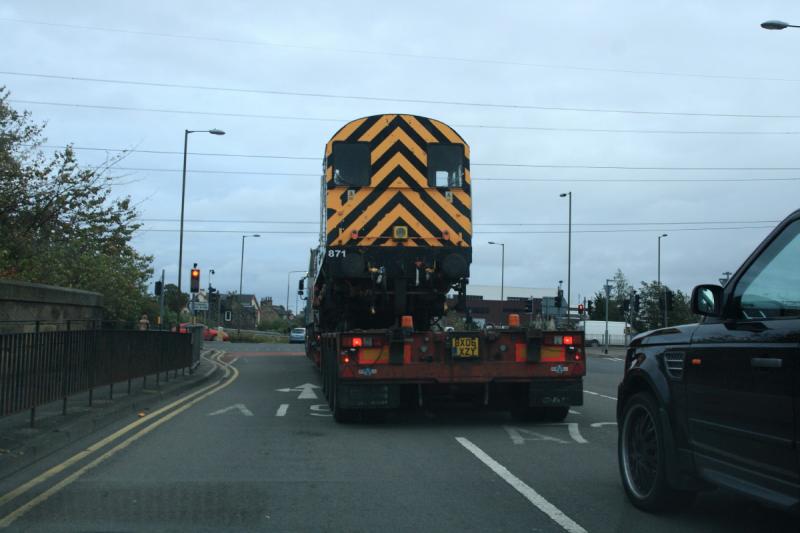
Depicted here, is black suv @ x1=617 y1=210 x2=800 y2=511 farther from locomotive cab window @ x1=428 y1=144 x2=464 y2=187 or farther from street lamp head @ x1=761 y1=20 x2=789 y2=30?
street lamp head @ x1=761 y1=20 x2=789 y2=30

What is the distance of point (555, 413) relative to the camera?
1181 centimetres

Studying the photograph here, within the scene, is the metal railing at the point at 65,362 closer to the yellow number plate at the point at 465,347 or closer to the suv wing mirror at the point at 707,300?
the yellow number plate at the point at 465,347

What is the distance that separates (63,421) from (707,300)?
27.3ft

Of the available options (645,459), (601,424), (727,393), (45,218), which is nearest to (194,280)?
(45,218)

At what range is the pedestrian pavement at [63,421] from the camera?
322 inches

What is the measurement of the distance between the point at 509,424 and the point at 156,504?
6348 millimetres

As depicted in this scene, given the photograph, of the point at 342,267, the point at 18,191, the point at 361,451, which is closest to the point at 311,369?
the point at 18,191

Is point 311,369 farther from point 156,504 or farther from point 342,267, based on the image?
point 156,504

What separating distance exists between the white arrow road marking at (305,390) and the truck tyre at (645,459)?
9921 mm

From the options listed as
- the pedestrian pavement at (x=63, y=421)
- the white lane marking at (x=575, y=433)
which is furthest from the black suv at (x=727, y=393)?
the pedestrian pavement at (x=63, y=421)

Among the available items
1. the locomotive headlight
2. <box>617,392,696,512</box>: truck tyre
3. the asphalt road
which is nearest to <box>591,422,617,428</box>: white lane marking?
the asphalt road

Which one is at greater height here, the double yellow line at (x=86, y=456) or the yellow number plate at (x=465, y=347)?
the yellow number plate at (x=465, y=347)

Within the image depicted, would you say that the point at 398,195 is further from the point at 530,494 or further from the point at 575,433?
the point at 530,494

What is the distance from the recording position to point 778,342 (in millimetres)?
4461
